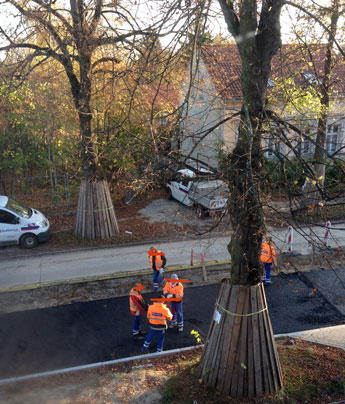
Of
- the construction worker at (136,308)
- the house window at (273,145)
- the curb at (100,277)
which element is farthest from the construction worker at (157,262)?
the house window at (273,145)

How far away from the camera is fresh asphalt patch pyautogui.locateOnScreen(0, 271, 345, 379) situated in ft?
24.8

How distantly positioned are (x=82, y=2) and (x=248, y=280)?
9.79 m

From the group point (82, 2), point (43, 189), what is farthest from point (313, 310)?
point (43, 189)

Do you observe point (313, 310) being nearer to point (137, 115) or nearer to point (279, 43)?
point (279, 43)

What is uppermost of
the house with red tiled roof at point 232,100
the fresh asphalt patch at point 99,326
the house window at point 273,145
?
the house with red tiled roof at point 232,100

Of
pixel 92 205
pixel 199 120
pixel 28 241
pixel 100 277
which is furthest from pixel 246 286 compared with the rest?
pixel 28 241

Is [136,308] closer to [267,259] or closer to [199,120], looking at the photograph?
[267,259]

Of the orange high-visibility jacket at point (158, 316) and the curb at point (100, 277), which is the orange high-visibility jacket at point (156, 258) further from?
the orange high-visibility jacket at point (158, 316)

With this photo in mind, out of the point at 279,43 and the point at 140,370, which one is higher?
the point at 279,43

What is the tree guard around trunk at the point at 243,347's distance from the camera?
603 cm

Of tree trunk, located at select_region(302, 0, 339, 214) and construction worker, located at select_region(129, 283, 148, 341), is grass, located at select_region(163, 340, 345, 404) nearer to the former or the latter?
construction worker, located at select_region(129, 283, 148, 341)

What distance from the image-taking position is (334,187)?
18.2 ft

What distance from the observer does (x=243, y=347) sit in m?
6.04

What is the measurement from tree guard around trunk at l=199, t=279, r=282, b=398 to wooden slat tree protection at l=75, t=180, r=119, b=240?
8.33 m
